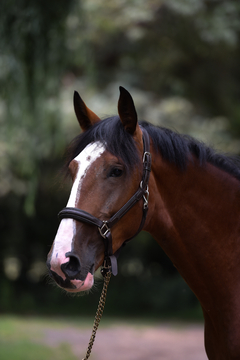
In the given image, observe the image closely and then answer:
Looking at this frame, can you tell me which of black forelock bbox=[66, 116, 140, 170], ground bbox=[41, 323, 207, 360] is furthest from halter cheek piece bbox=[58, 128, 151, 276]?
ground bbox=[41, 323, 207, 360]

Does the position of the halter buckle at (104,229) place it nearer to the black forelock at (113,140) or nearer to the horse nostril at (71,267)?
the horse nostril at (71,267)

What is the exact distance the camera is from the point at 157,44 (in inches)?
349

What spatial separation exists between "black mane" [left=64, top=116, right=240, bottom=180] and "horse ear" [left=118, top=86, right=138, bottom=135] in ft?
0.12

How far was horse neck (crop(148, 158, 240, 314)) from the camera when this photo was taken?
6.98ft

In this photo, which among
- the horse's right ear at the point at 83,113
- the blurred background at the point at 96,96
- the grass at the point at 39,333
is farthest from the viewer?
the grass at the point at 39,333

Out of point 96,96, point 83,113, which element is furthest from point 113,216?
point 96,96

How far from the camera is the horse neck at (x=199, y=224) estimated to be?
6.98ft

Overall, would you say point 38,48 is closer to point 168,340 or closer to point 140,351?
point 140,351

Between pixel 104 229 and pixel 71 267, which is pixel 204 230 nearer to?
pixel 104 229

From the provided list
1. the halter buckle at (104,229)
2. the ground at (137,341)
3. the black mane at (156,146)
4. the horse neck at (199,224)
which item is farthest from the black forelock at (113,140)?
the ground at (137,341)

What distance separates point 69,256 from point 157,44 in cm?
816

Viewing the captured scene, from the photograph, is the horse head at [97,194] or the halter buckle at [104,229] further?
the halter buckle at [104,229]

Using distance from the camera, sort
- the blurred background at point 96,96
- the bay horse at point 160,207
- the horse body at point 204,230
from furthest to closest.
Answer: the blurred background at point 96,96 → the horse body at point 204,230 → the bay horse at point 160,207

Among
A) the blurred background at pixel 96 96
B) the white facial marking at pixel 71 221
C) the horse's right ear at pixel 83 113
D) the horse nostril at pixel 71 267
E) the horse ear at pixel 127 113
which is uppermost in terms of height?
the blurred background at pixel 96 96
